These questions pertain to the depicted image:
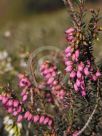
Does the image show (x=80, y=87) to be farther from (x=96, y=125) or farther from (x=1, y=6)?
(x=1, y=6)

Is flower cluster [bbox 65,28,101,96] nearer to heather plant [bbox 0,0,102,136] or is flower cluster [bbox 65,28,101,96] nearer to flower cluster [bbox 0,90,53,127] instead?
heather plant [bbox 0,0,102,136]

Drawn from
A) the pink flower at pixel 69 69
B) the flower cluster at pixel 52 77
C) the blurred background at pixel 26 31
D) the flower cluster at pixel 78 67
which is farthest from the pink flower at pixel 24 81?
the pink flower at pixel 69 69

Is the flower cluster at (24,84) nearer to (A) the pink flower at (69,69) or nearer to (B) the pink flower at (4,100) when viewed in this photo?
(B) the pink flower at (4,100)

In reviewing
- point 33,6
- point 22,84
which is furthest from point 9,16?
point 22,84

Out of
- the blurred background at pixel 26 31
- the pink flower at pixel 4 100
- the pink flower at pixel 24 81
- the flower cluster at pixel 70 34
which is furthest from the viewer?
the blurred background at pixel 26 31

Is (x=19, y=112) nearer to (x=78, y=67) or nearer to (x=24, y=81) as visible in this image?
(x=24, y=81)

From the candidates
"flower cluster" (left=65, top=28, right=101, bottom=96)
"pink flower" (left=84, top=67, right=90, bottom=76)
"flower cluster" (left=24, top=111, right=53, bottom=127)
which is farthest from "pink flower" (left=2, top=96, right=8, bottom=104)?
"pink flower" (left=84, top=67, right=90, bottom=76)

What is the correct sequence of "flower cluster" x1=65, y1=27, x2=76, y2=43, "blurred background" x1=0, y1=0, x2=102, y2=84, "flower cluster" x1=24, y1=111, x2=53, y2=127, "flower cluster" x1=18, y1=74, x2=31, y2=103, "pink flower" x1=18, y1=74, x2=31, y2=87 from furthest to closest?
1. "blurred background" x1=0, y1=0, x2=102, y2=84
2. "pink flower" x1=18, y1=74, x2=31, y2=87
3. "flower cluster" x1=18, y1=74, x2=31, y2=103
4. "flower cluster" x1=24, y1=111, x2=53, y2=127
5. "flower cluster" x1=65, y1=27, x2=76, y2=43
